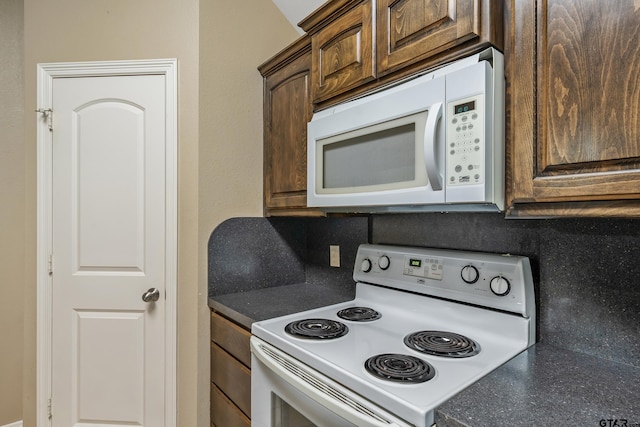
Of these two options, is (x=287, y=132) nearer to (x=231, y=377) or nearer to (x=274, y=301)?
(x=274, y=301)

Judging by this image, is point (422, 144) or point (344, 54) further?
point (344, 54)

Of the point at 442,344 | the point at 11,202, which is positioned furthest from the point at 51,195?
the point at 442,344

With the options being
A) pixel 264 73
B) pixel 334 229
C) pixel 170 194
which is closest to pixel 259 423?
pixel 334 229

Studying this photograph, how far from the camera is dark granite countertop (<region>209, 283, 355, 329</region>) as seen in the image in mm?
1511

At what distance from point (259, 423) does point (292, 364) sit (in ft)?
1.11

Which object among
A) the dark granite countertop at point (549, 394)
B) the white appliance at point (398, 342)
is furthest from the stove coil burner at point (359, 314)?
the dark granite countertop at point (549, 394)

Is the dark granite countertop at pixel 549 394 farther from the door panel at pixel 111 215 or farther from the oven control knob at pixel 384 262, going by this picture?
the door panel at pixel 111 215

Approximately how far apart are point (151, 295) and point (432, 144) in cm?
150

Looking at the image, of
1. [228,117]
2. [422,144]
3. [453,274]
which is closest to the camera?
[422,144]

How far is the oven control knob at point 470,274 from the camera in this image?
124cm

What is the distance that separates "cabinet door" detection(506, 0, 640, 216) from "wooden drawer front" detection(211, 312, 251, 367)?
1.11 meters

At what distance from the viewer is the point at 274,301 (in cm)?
171

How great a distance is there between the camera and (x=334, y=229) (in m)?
1.94

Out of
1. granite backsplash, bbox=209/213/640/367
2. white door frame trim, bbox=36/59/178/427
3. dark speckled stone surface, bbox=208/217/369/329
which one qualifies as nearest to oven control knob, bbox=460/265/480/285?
granite backsplash, bbox=209/213/640/367
